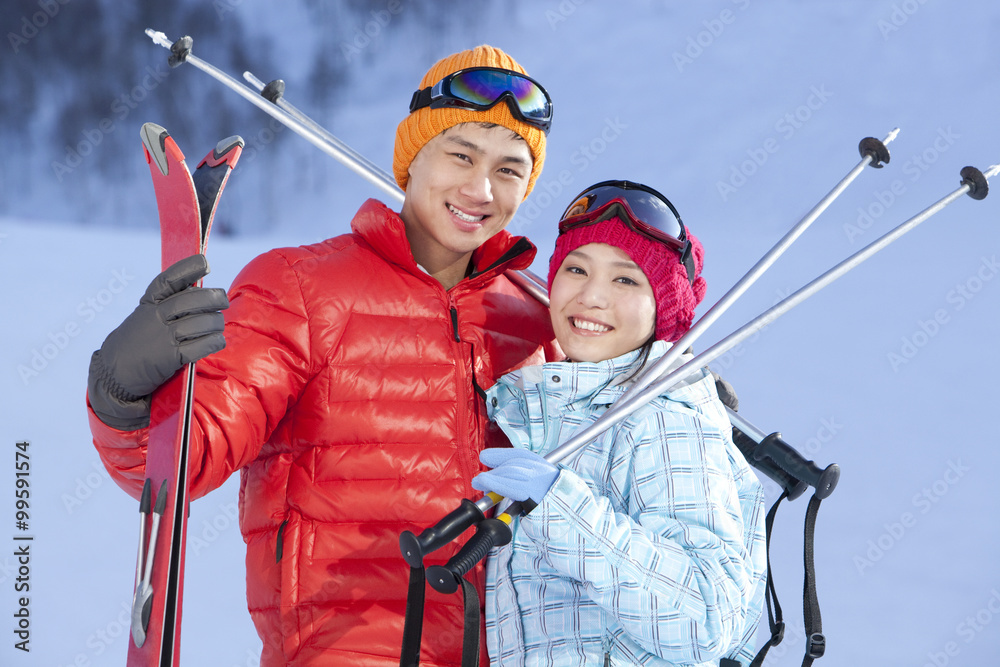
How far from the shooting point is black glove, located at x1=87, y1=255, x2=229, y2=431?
139 centimetres

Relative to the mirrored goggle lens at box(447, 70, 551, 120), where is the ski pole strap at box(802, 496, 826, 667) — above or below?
below

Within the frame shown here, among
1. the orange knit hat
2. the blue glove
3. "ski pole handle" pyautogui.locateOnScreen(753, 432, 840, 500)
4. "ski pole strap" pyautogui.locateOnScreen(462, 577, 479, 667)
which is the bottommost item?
"ski pole strap" pyautogui.locateOnScreen(462, 577, 479, 667)

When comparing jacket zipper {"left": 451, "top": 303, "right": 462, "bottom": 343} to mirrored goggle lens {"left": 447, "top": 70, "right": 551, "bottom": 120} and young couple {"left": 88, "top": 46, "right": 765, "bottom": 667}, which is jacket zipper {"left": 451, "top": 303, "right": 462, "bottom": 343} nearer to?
young couple {"left": 88, "top": 46, "right": 765, "bottom": 667}

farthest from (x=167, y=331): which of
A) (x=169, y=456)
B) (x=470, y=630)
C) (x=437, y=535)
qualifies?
Result: (x=470, y=630)

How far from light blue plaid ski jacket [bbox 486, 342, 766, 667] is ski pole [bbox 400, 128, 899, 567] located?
48mm

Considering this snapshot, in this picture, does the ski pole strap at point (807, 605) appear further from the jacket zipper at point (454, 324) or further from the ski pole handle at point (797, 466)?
the jacket zipper at point (454, 324)

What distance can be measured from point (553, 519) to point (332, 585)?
579 mm

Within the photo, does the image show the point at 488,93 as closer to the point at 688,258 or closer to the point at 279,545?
the point at 688,258

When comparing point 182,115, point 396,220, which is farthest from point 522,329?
point 182,115

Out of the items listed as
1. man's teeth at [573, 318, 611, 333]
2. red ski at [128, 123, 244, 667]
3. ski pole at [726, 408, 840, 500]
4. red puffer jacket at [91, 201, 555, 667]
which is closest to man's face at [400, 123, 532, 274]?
red puffer jacket at [91, 201, 555, 667]

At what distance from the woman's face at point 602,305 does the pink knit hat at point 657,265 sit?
14mm

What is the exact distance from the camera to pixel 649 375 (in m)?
1.68

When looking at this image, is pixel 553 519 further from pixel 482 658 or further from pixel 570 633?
pixel 482 658

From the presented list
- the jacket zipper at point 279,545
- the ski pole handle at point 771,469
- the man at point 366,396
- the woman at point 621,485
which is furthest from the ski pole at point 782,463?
the jacket zipper at point 279,545
